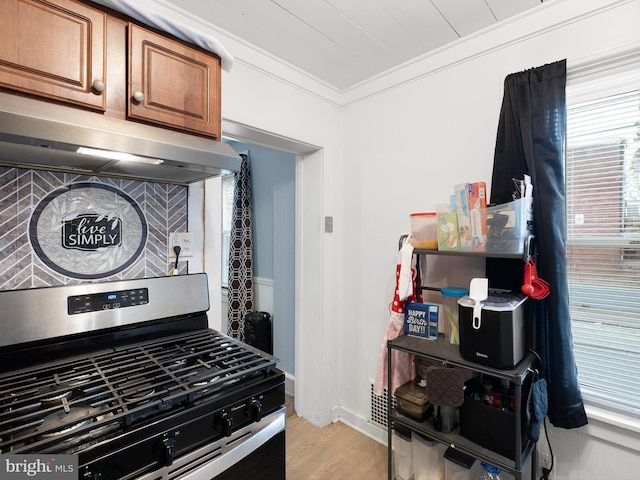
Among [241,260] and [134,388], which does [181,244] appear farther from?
[241,260]

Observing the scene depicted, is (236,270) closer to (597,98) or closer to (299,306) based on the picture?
(299,306)

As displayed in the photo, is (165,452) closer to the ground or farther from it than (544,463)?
farther from it

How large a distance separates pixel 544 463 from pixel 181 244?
2.07 meters

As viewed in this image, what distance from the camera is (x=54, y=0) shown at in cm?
100

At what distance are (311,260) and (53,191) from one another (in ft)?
5.05

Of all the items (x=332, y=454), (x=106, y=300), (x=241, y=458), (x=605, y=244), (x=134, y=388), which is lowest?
(x=332, y=454)

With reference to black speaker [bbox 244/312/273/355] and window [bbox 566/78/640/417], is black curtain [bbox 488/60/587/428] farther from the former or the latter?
black speaker [bbox 244/312/273/355]

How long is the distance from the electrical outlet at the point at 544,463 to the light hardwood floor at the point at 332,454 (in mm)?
793

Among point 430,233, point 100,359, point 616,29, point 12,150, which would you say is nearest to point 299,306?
point 430,233

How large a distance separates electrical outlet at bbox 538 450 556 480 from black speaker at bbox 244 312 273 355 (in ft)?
Answer: 6.95

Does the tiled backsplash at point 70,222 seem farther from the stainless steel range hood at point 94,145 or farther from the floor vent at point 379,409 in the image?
the floor vent at point 379,409

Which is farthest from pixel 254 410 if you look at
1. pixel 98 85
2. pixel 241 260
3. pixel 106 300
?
pixel 241 260

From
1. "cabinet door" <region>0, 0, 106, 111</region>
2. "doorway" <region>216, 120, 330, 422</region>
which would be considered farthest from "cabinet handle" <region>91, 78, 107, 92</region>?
"doorway" <region>216, 120, 330, 422</region>

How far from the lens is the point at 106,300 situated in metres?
1.35
